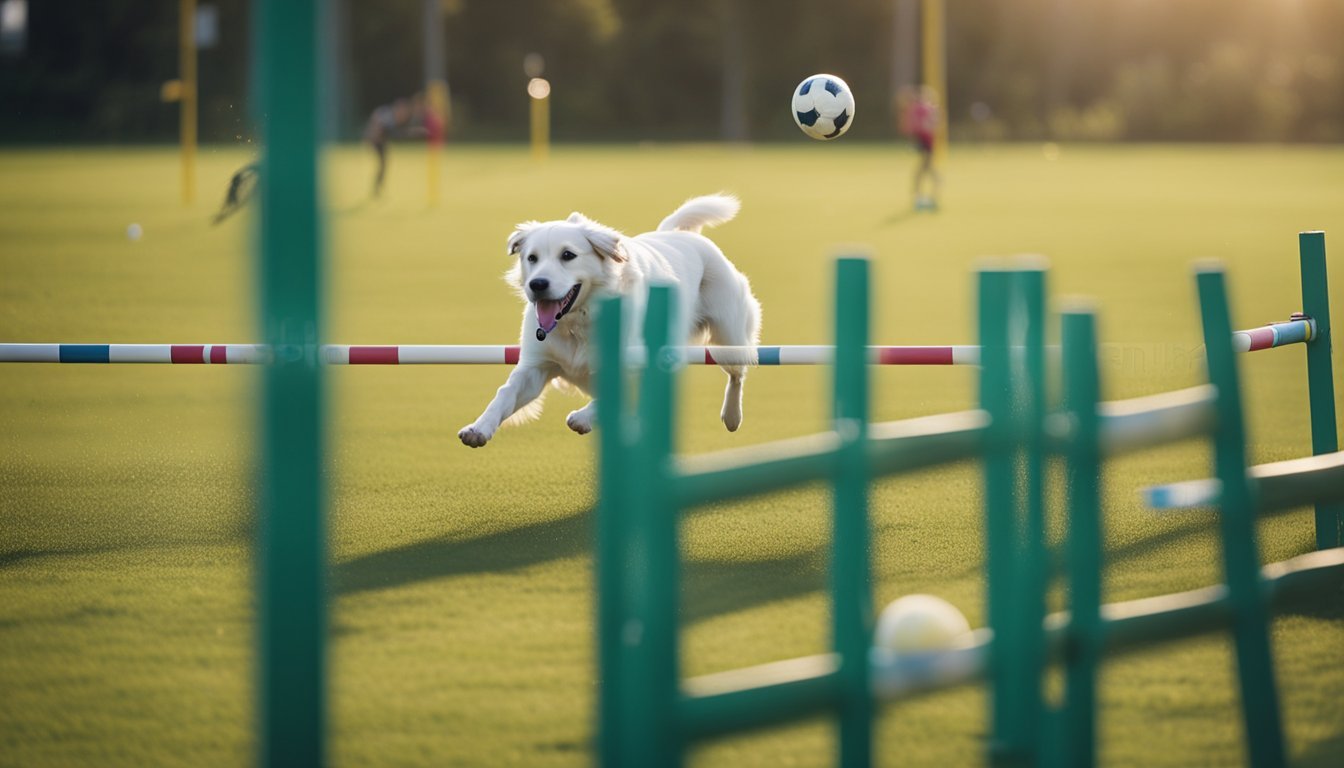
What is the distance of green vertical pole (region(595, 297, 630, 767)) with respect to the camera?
3.00 metres

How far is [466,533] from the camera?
22.7 ft

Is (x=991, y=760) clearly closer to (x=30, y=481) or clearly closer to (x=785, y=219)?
(x=30, y=481)

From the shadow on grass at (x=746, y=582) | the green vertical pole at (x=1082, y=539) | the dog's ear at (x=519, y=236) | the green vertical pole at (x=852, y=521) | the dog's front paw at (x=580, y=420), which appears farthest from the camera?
the dog's front paw at (x=580, y=420)

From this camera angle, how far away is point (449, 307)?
51.1 ft

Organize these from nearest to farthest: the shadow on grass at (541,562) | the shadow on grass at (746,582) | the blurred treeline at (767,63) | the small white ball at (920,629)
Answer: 1. the small white ball at (920,629)
2. the shadow on grass at (746,582)
3. the shadow on grass at (541,562)
4. the blurred treeline at (767,63)

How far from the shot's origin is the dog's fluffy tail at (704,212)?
889 cm

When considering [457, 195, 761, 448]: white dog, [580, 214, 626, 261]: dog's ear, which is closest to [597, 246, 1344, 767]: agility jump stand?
[457, 195, 761, 448]: white dog

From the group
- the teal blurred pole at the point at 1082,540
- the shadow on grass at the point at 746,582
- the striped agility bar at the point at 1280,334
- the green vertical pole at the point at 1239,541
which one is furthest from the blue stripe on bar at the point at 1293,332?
the teal blurred pole at the point at 1082,540

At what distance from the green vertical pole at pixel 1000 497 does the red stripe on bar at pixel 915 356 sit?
10.2 feet

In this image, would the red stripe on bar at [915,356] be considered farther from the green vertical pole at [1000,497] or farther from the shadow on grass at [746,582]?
the green vertical pole at [1000,497]

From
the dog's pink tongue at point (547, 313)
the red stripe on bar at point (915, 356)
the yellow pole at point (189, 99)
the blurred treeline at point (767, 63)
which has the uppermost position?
the blurred treeline at point (767, 63)

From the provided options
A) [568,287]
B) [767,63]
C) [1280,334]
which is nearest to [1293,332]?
[1280,334]

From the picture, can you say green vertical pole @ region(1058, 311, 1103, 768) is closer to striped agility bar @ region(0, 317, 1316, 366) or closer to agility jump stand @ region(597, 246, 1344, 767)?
agility jump stand @ region(597, 246, 1344, 767)

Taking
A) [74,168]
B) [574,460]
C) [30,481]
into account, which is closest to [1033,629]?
[574,460]
